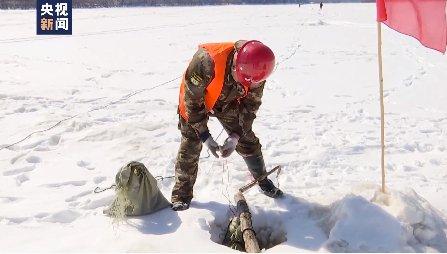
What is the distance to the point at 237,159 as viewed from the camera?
16.5 feet

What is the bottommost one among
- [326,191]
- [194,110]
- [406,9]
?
[326,191]

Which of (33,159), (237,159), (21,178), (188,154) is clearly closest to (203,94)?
(188,154)

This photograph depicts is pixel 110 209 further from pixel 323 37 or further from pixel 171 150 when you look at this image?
pixel 323 37

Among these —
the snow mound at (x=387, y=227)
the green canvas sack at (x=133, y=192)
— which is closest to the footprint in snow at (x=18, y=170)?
the green canvas sack at (x=133, y=192)

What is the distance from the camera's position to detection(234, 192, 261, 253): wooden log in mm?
3158

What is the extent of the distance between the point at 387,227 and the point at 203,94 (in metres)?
1.65

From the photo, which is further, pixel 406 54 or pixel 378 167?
pixel 406 54

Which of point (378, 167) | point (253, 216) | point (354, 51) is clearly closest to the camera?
point (253, 216)

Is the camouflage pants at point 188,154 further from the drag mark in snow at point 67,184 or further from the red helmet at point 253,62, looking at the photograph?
the drag mark in snow at point 67,184

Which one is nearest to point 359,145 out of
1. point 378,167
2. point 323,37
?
point 378,167

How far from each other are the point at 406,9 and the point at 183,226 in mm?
2324

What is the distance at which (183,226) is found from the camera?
3490 mm

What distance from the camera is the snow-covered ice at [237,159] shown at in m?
3.28

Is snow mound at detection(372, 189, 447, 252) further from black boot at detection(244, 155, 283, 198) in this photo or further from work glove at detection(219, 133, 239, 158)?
work glove at detection(219, 133, 239, 158)
